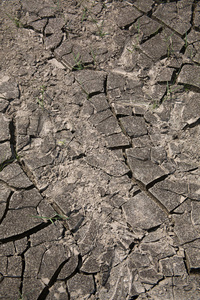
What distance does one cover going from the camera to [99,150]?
2.37m

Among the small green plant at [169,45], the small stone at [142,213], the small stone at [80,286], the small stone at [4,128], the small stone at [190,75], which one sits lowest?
the small stone at [80,286]

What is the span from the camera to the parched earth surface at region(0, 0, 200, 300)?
75.4 inches

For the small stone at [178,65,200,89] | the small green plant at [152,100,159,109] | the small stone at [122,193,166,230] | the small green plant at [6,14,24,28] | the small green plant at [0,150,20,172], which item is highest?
the small green plant at [6,14,24,28]

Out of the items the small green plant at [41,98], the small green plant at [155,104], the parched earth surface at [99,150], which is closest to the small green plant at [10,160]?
the parched earth surface at [99,150]

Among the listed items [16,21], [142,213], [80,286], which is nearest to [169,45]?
[16,21]

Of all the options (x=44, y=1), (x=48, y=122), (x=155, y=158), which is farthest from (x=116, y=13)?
(x=155, y=158)

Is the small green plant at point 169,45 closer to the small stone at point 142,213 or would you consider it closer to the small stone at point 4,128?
the small stone at point 142,213

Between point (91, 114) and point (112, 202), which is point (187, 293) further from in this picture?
point (91, 114)

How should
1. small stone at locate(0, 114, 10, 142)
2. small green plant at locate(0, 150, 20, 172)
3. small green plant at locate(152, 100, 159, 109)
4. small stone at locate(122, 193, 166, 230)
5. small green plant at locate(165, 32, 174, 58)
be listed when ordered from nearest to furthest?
small stone at locate(122, 193, 166, 230) < small green plant at locate(0, 150, 20, 172) < small stone at locate(0, 114, 10, 142) < small green plant at locate(152, 100, 159, 109) < small green plant at locate(165, 32, 174, 58)

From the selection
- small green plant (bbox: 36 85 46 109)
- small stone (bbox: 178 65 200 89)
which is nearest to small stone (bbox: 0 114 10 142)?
small green plant (bbox: 36 85 46 109)

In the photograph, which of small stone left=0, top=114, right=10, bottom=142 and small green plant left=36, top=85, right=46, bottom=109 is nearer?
small stone left=0, top=114, right=10, bottom=142

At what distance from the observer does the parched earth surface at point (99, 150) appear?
192 cm

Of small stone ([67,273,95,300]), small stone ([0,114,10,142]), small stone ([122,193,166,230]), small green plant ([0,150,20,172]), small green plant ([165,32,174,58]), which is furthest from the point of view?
small green plant ([165,32,174,58])

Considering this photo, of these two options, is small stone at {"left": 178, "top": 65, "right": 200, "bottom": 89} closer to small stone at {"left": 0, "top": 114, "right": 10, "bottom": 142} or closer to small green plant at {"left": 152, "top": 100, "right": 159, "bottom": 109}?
Result: small green plant at {"left": 152, "top": 100, "right": 159, "bottom": 109}
